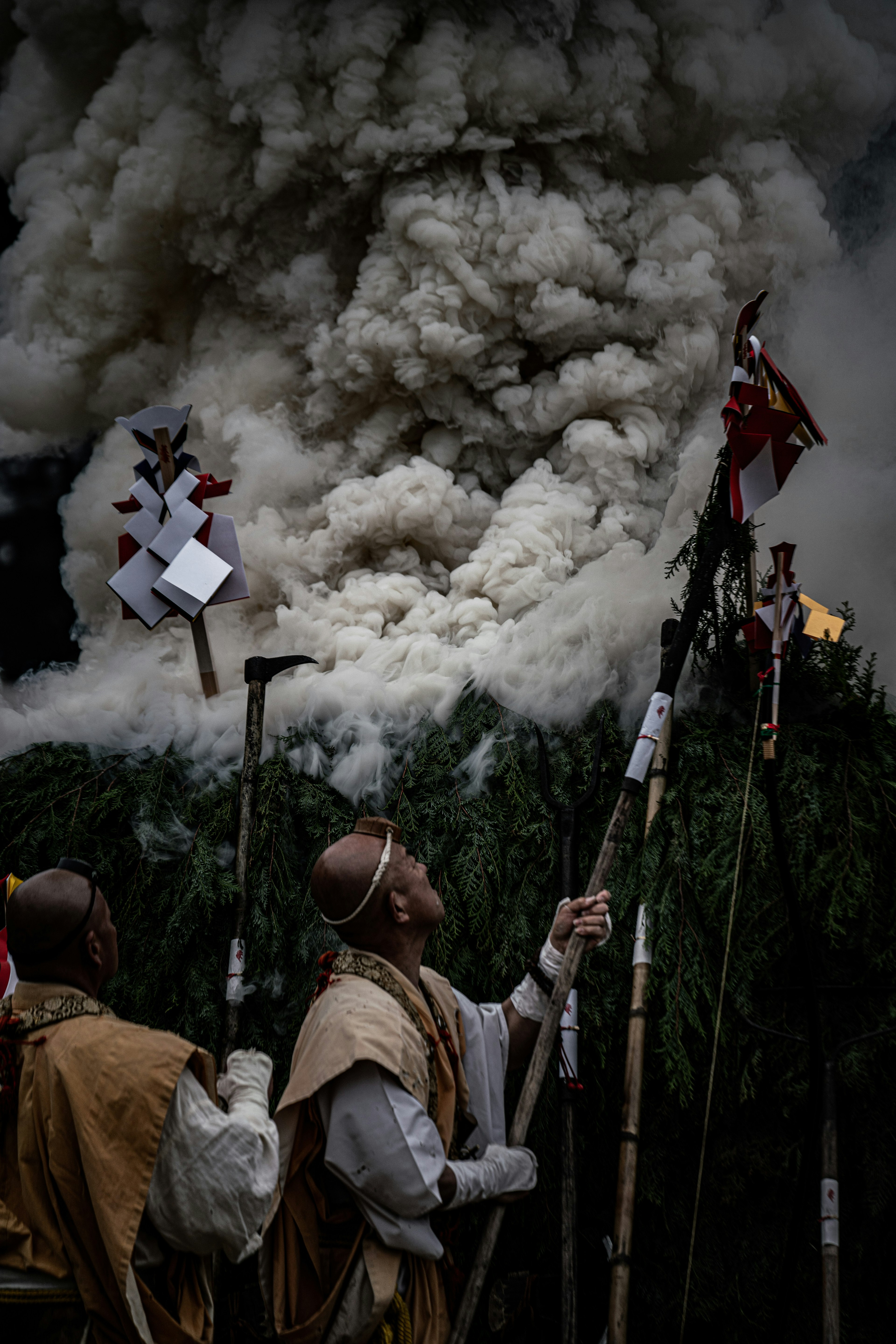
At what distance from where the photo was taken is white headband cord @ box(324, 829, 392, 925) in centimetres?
189

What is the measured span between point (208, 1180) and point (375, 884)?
653 mm

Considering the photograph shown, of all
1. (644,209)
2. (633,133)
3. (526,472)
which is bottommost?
(526,472)

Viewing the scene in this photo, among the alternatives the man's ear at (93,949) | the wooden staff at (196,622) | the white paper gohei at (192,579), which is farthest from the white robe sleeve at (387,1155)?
the white paper gohei at (192,579)

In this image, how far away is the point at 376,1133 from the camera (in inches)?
64.1

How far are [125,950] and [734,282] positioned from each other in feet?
13.3

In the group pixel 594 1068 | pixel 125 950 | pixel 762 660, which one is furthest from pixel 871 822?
pixel 125 950

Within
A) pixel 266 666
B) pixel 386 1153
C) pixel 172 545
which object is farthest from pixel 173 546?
pixel 386 1153

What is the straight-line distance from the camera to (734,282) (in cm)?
404

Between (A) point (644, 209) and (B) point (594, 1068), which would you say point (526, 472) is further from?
(B) point (594, 1068)

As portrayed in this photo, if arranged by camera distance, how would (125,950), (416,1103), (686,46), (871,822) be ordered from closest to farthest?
(416,1103) < (871,822) < (125,950) < (686,46)

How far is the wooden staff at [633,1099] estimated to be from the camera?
2053 mm

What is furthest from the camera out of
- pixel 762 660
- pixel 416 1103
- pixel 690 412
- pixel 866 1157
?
pixel 690 412

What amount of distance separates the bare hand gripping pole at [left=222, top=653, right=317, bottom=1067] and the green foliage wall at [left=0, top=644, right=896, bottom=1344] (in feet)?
0.50

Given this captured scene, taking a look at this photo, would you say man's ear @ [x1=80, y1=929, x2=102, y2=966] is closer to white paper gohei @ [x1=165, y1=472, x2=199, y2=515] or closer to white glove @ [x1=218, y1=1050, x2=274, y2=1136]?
white glove @ [x1=218, y1=1050, x2=274, y2=1136]
